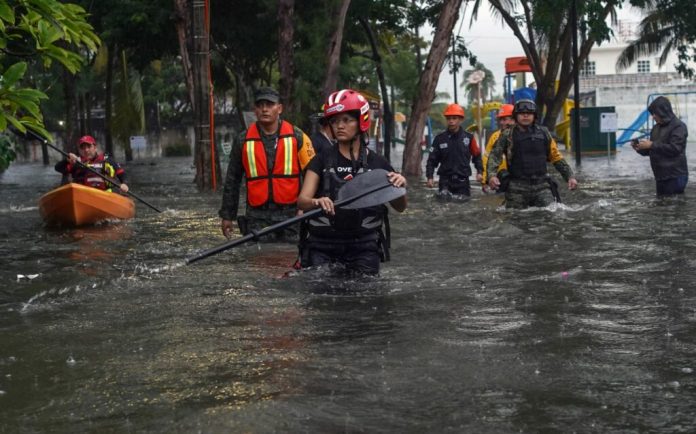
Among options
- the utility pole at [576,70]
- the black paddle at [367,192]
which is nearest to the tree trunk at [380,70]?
the utility pole at [576,70]

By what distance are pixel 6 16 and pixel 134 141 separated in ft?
181

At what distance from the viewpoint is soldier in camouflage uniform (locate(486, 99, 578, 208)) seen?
43.1 feet

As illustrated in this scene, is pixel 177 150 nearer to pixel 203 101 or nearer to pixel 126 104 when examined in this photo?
→ pixel 126 104

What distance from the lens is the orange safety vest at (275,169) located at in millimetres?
9711

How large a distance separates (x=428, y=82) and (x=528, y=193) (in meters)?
14.1

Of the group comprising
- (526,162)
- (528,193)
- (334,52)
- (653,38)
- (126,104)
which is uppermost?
(653,38)

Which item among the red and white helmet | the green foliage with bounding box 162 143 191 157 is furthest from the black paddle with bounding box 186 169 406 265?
the green foliage with bounding box 162 143 191 157

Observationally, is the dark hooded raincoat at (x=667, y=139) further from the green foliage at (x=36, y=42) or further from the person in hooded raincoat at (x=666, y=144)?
the green foliage at (x=36, y=42)

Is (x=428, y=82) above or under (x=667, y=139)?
above

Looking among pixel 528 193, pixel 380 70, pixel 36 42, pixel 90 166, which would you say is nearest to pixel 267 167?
pixel 36 42

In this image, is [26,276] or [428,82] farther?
[428,82]

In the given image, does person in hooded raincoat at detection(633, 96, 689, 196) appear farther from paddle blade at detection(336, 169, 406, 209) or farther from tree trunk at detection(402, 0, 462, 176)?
tree trunk at detection(402, 0, 462, 176)

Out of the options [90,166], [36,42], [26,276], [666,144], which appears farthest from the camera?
[90,166]

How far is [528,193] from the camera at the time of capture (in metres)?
13.5
